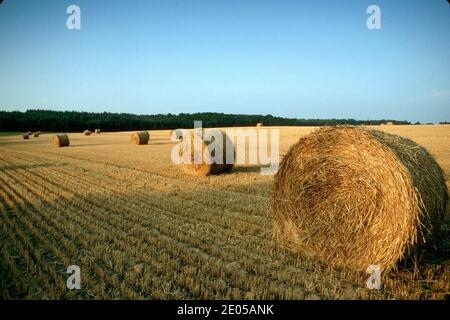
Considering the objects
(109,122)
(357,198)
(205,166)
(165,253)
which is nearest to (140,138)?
(205,166)

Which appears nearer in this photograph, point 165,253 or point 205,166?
point 165,253

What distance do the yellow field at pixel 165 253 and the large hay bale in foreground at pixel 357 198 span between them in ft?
1.01

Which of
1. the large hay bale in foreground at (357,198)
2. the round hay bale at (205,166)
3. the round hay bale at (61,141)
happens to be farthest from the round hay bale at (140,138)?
the large hay bale in foreground at (357,198)

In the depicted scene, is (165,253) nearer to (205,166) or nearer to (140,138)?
(205,166)

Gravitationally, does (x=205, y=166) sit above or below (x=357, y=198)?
below

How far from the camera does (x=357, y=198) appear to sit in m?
4.74

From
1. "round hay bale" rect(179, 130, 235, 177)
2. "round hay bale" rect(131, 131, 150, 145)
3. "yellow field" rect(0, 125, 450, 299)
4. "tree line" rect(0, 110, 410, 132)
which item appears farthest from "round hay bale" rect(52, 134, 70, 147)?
"tree line" rect(0, 110, 410, 132)

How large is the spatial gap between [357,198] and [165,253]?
277 centimetres

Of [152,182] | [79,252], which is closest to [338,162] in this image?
[79,252]

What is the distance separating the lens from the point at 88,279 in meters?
4.34

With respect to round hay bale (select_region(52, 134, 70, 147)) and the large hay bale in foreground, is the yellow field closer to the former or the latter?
the large hay bale in foreground

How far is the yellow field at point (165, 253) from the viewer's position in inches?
160

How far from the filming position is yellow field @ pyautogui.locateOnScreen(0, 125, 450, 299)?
13.3ft

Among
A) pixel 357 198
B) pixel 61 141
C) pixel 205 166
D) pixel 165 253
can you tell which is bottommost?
pixel 165 253
